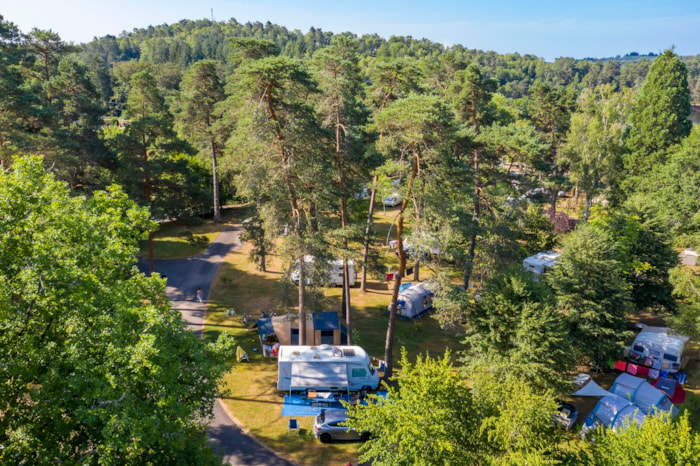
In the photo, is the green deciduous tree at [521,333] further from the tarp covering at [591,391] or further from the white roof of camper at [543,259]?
the white roof of camper at [543,259]

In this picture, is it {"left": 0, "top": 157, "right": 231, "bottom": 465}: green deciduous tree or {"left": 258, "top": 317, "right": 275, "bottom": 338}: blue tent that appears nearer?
{"left": 0, "top": 157, "right": 231, "bottom": 465}: green deciduous tree

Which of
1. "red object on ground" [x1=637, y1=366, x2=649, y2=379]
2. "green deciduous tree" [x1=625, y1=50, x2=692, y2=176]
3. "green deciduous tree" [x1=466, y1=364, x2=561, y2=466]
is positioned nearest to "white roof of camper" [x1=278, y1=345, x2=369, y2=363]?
"green deciduous tree" [x1=466, y1=364, x2=561, y2=466]

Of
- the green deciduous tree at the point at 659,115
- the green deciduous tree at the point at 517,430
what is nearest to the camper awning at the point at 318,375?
the green deciduous tree at the point at 517,430

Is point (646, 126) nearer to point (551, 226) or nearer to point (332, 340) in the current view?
point (551, 226)

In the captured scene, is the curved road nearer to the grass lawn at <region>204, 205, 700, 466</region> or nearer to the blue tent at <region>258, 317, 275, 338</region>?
the grass lawn at <region>204, 205, 700, 466</region>

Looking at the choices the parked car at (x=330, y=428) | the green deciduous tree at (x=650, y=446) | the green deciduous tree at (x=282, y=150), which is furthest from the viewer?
the green deciduous tree at (x=282, y=150)

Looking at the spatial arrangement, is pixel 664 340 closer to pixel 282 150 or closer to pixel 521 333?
pixel 521 333
